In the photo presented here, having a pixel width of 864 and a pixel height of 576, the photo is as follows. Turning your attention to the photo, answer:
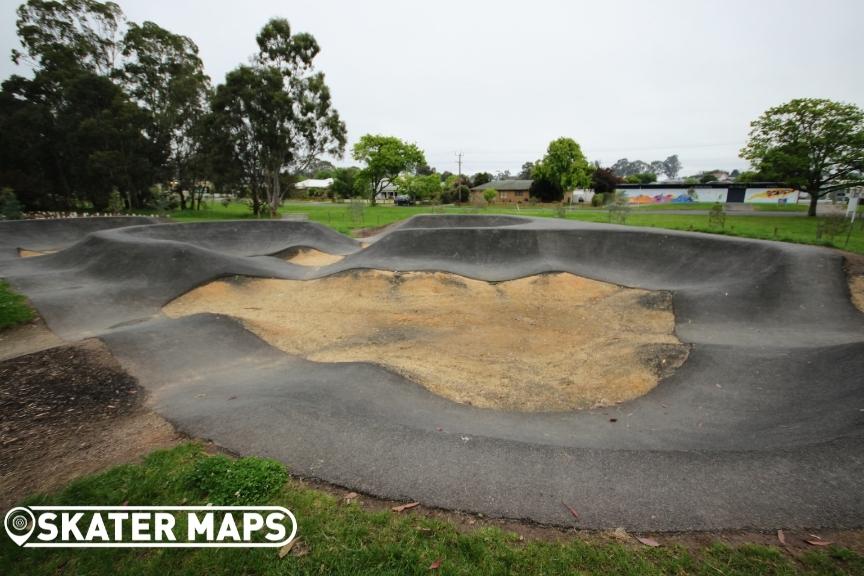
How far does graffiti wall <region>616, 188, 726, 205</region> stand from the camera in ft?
181

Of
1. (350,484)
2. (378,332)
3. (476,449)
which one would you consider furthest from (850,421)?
(378,332)

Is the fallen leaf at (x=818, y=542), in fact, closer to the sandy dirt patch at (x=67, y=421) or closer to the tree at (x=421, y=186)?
the sandy dirt patch at (x=67, y=421)

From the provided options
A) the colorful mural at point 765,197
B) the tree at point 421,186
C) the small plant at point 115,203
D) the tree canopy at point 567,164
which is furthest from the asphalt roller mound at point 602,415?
the tree at point 421,186

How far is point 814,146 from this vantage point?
91.4 feet

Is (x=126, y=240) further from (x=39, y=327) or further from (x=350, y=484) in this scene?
(x=350, y=484)

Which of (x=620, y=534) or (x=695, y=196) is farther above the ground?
(x=695, y=196)

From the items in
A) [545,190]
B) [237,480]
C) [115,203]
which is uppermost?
[545,190]

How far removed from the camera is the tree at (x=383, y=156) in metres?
61.9

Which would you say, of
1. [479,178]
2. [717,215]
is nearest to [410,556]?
[717,215]

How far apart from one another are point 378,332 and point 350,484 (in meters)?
5.73

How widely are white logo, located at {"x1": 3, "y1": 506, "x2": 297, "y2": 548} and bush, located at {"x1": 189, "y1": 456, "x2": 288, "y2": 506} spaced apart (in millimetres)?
106

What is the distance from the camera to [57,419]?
4465 mm

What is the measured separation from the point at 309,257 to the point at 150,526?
16.5m

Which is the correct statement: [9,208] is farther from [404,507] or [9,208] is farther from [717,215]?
[717,215]
